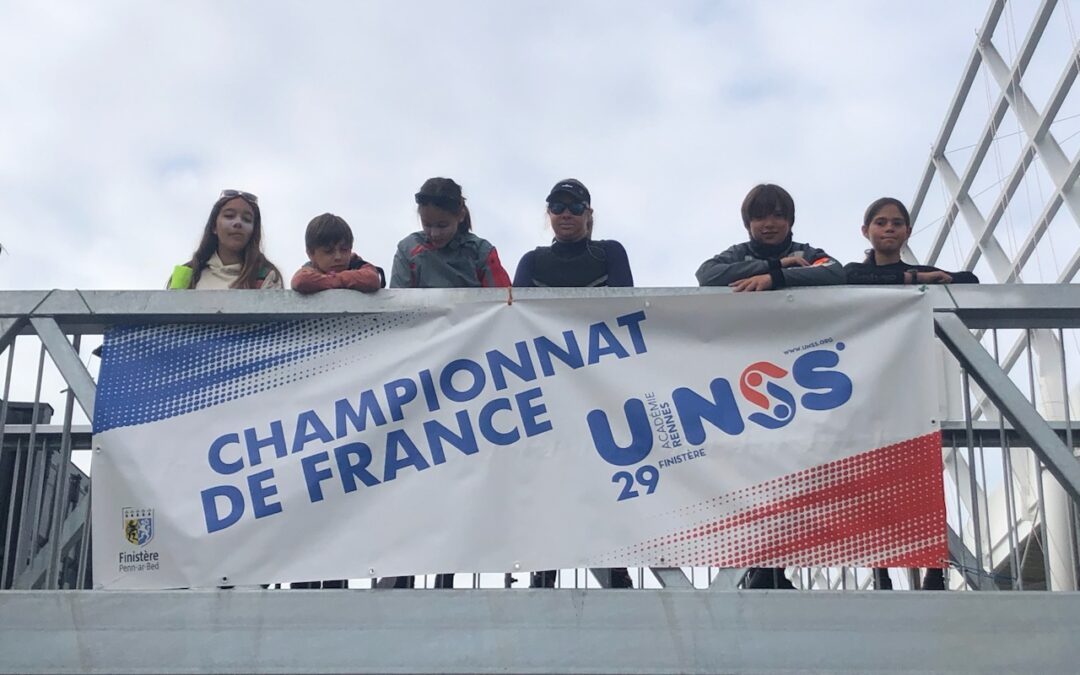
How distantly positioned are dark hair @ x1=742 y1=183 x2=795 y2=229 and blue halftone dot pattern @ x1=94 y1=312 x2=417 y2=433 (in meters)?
1.54

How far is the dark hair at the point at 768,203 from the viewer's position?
5.75m

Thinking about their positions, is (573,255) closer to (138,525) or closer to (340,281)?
(340,281)

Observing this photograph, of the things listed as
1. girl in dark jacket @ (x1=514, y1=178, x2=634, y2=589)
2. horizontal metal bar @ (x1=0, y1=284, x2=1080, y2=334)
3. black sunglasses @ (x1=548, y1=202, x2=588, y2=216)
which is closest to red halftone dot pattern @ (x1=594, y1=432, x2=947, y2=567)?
horizontal metal bar @ (x1=0, y1=284, x2=1080, y2=334)

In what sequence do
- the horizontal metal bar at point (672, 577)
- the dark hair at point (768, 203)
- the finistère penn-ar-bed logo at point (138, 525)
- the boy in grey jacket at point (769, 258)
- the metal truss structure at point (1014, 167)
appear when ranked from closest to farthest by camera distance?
the horizontal metal bar at point (672, 577), the finistère penn-ar-bed logo at point (138, 525), the boy in grey jacket at point (769, 258), the dark hair at point (768, 203), the metal truss structure at point (1014, 167)

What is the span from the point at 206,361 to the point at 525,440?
1208 mm

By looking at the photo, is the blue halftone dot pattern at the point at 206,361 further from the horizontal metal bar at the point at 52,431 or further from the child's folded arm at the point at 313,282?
the horizontal metal bar at the point at 52,431

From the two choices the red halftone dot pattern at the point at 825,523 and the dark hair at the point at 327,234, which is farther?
the dark hair at the point at 327,234

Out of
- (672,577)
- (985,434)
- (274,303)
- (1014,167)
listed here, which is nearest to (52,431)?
(274,303)

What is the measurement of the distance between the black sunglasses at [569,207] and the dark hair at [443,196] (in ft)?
1.25

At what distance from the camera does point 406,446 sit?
4.91 m

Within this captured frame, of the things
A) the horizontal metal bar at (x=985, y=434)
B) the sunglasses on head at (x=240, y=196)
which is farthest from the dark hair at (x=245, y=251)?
the horizontal metal bar at (x=985, y=434)

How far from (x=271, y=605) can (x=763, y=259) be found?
7.68 ft

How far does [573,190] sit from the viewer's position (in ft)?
19.7

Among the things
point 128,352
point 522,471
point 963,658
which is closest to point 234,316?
point 128,352
